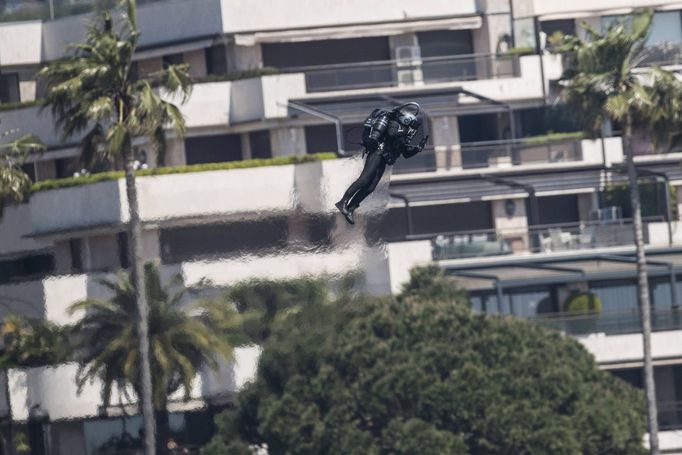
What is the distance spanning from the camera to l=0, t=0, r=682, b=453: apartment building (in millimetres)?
66875

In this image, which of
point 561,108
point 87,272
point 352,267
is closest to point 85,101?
point 87,272

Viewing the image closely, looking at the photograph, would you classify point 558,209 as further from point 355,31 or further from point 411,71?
point 355,31

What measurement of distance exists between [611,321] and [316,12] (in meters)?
14.8

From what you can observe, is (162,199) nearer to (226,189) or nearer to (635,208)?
(226,189)

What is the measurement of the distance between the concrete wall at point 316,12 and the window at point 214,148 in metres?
3.95

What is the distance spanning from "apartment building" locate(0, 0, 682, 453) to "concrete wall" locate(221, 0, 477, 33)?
0.05 m

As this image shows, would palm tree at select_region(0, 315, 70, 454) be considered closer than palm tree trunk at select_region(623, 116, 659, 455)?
Yes

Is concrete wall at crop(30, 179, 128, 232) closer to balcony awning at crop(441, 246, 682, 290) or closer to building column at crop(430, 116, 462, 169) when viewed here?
balcony awning at crop(441, 246, 682, 290)

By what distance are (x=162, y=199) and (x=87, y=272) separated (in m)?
4.48

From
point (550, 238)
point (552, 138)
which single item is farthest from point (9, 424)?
point (552, 138)

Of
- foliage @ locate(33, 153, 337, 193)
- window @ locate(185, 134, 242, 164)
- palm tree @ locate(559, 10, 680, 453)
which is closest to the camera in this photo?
foliage @ locate(33, 153, 337, 193)

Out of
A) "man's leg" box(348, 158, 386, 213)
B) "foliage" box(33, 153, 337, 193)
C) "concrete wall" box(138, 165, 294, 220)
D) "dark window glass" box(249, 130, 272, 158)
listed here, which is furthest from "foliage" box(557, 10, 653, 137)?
"man's leg" box(348, 158, 386, 213)

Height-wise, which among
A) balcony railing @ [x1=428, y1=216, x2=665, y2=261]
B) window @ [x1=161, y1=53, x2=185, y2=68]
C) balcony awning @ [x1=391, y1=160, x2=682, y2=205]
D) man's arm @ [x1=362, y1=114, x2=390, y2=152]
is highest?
window @ [x1=161, y1=53, x2=185, y2=68]

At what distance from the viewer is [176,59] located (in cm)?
7300
